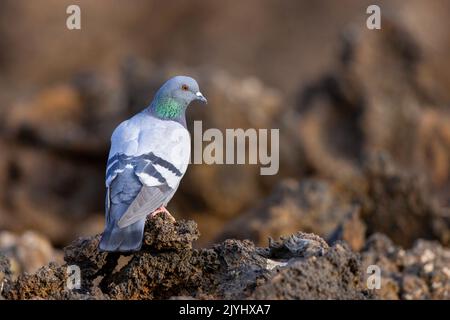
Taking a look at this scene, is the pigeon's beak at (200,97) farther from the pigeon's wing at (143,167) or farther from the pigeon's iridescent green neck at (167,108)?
the pigeon's wing at (143,167)

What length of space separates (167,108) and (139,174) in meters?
1.14

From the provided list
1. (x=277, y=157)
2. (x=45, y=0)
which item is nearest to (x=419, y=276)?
(x=277, y=157)

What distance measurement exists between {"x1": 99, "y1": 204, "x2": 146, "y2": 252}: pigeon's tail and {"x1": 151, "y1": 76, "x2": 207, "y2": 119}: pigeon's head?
153 centimetres

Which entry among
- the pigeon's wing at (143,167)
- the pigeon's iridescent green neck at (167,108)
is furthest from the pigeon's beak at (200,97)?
the pigeon's wing at (143,167)

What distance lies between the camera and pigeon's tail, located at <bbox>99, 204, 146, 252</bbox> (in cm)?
563

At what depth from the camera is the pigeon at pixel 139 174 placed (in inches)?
225

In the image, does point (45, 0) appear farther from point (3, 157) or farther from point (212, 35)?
point (3, 157)

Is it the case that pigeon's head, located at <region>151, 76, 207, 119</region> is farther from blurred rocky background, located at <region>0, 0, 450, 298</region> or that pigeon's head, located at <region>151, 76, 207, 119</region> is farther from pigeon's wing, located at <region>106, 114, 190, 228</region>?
blurred rocky background, located at <region>0, 0, 450, 298</region>

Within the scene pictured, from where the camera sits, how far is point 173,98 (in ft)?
23.7

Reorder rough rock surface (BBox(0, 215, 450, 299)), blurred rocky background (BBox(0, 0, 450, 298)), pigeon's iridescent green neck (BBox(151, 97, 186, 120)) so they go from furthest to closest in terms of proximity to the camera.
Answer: blurred rocky background (BBox(0, 0, 450, 298)) → pigeon's iridescent green neck (BBox(151, 97, 186, 120)) → rough rock surface (BBox(0, 215, 450, 299))

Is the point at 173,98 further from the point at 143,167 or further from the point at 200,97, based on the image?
the point at 143,167

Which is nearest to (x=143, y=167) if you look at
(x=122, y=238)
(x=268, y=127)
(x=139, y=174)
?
(x=139, y=174)

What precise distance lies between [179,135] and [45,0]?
16452 mm

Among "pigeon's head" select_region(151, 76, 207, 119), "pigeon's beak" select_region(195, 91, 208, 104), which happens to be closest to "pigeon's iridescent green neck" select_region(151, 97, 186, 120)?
"pigeon's head" select_region(151, 76, 207, 119)
